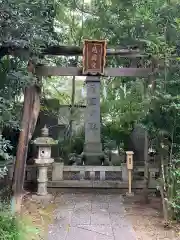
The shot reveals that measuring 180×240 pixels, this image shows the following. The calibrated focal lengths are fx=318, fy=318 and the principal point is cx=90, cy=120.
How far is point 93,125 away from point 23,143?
3795 mm

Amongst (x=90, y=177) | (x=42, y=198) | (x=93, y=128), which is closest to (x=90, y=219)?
(x=42, y=198)

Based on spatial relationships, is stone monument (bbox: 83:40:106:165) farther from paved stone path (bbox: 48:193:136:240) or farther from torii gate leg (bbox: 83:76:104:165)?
paved stone path (bbox: 48:193:136:240)

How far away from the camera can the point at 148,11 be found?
7.55 metres

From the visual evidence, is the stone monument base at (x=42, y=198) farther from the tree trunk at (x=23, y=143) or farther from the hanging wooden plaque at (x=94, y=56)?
the hanging wooden plaque at (x=94, y=56)

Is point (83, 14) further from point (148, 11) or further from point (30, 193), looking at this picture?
point (30, 193)

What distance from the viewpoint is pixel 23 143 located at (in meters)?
6.34

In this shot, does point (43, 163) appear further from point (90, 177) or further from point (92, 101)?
point (92, 101)

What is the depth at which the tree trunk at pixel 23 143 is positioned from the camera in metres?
5.99

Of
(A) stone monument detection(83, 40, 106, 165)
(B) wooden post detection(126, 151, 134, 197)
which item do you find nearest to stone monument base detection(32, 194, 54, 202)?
(B) wooden post detection(126, 151, 134, 197)

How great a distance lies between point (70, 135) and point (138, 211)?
19.6 ft

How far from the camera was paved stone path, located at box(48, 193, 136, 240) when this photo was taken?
471 cm

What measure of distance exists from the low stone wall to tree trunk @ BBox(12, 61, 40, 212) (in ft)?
5.09

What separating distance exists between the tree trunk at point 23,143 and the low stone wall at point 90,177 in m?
1.55

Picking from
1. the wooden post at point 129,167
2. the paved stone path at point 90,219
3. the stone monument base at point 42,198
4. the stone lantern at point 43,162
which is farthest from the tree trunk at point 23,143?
the wooden post at point 129,167
